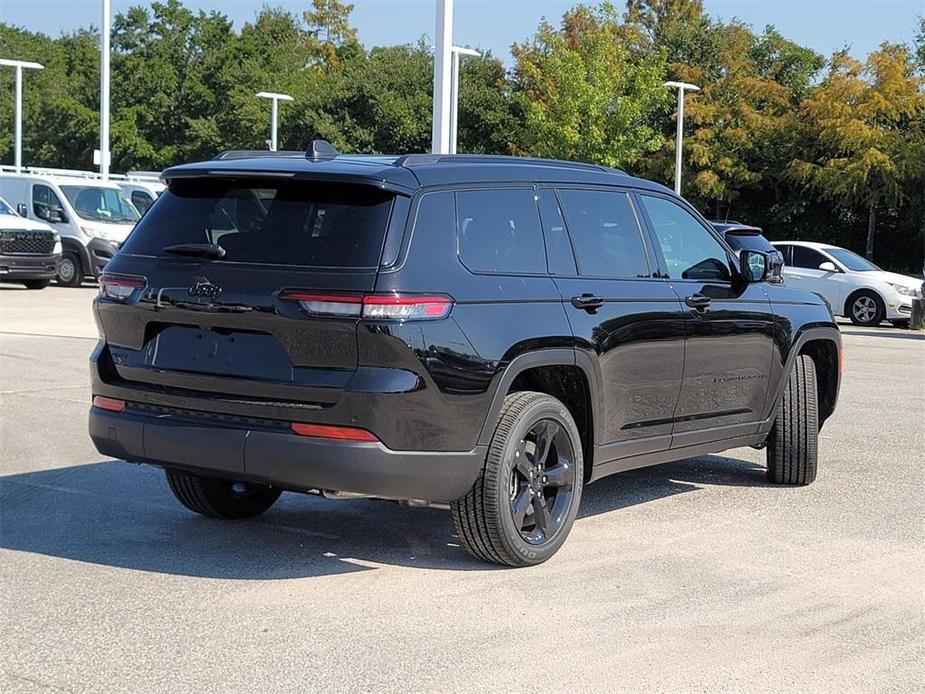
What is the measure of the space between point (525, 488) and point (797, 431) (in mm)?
2611

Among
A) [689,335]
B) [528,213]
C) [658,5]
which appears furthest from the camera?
[658,5]

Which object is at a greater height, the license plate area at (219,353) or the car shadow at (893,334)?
the license plate area at (219,353)

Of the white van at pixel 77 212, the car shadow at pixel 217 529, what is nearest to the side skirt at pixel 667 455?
the car shadow at pixel 217 529

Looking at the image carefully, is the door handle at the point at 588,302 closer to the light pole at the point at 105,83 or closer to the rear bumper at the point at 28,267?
the rear bumper at the point at 28,267

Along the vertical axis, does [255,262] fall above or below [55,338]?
above

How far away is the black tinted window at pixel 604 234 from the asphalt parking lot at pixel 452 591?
51.6 inches

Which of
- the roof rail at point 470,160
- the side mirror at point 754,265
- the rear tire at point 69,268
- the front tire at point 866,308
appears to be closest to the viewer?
the roof rail at point 470,160

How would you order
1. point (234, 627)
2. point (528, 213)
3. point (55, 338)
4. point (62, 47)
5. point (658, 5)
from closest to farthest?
point (234, 627) < point (528, 213) < point (55, 338) < point (658, 5) < point (62, 47)

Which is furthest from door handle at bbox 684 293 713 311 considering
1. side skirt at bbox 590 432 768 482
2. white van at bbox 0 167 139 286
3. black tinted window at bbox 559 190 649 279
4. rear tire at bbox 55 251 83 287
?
rear tire at bbox 55 251 83 287

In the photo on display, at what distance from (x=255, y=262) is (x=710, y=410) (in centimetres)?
281

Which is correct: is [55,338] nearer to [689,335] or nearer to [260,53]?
[689,335]

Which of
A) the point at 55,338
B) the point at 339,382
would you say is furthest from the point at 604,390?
the point at 55,338

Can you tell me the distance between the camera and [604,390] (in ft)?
21.2

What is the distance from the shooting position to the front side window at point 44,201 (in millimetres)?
26656
